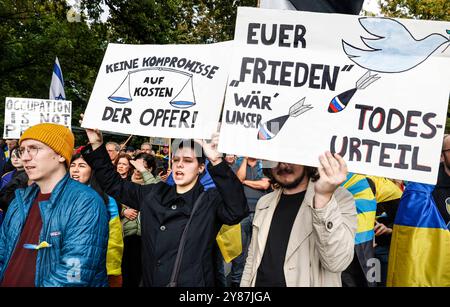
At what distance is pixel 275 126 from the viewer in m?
2.62

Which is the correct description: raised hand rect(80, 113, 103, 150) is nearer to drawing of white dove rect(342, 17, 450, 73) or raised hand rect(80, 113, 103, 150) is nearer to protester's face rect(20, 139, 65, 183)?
protester's face rect(20, 139, 65, 183)

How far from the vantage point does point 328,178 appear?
2.30 m

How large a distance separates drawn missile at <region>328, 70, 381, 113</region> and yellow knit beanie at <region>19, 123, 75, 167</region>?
1651 mm

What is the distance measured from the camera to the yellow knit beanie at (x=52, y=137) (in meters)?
2.88

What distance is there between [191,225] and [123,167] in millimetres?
2847

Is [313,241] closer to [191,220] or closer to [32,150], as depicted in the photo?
[191,220]

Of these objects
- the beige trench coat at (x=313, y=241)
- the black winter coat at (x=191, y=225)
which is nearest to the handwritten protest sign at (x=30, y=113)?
the black winter coat at (x=191, y=225)

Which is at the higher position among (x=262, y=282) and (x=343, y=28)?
(x=343, y=28)

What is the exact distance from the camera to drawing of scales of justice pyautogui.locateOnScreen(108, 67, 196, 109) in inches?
124

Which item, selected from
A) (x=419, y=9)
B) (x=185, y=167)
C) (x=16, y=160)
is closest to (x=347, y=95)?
(x=185, y=167)

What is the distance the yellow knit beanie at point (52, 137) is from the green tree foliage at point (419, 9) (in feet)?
72.0

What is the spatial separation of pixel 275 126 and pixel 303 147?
205 millimetres
